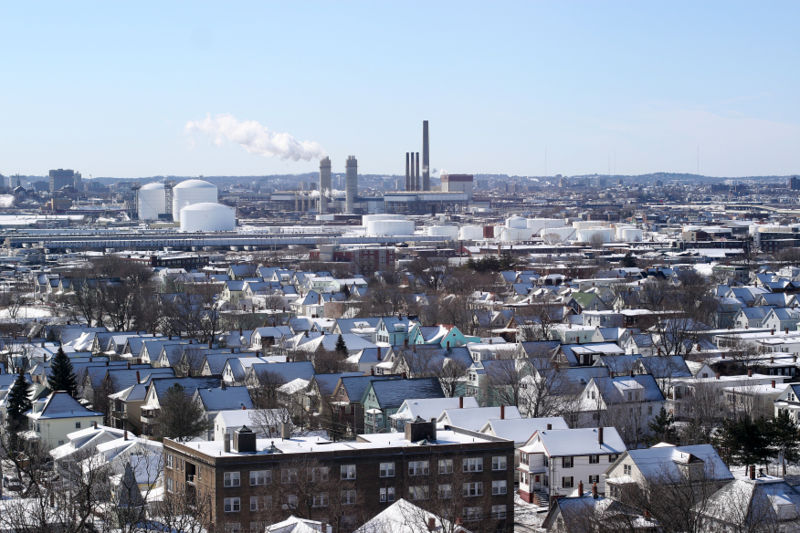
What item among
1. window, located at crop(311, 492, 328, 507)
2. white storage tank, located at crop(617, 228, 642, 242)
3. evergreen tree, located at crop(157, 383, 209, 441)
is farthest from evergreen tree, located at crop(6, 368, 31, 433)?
white storage tank, located at crop(617, 228, 642, 242)

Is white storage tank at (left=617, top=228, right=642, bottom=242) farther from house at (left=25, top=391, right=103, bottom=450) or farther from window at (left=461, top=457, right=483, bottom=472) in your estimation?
window at (left=461, top=457, right=483, bottom=472)

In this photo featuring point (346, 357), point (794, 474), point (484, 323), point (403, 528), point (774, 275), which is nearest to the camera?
point (403, 528)

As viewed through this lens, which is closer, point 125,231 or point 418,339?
point 418,339

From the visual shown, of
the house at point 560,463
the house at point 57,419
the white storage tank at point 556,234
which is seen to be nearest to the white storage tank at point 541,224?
the white storage tank at point 556,234

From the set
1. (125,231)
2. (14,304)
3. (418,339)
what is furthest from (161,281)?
(125,231)

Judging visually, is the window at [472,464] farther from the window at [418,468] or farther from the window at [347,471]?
the window at [347,471]

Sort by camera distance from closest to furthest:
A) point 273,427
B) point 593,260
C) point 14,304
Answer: point 273,427
point 14,304
point 593,260

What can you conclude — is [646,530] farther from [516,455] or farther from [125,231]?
[125,231]
